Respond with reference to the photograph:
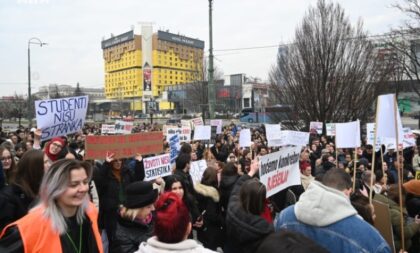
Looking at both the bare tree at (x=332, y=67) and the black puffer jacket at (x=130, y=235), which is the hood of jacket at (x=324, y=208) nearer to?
the black puffer jacket at (x=130, y=235)

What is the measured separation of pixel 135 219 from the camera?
142 inches

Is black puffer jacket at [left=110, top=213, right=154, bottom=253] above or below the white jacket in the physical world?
below

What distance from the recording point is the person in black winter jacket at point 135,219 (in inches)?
138

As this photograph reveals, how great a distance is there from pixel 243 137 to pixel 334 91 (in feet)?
36.1

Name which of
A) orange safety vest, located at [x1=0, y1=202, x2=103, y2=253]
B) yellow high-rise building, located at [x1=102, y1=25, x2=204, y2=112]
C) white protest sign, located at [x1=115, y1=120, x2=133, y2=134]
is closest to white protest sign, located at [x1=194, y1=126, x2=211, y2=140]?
white protest sign, located at [x1=115, y1=120, x2=133, y2=134]

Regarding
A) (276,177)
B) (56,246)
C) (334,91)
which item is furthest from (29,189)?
(334,91)

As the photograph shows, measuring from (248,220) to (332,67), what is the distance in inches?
779

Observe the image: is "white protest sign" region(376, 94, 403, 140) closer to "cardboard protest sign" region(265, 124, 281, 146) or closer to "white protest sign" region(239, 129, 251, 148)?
"cardboard protest sign" region(265, 124, 281, 146)

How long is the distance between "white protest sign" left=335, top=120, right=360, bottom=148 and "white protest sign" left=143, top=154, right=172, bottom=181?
444cm

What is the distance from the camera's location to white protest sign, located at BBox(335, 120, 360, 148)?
9.31m

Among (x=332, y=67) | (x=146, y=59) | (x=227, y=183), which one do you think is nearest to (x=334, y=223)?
(x=227, y=183)

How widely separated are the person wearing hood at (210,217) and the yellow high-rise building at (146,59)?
13081cm

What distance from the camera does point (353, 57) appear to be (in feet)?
71.2

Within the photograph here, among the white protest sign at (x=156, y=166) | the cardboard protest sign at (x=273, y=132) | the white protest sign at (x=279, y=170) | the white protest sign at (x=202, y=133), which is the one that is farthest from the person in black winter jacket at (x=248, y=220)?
the white protest sign at (x=202, y=133)
